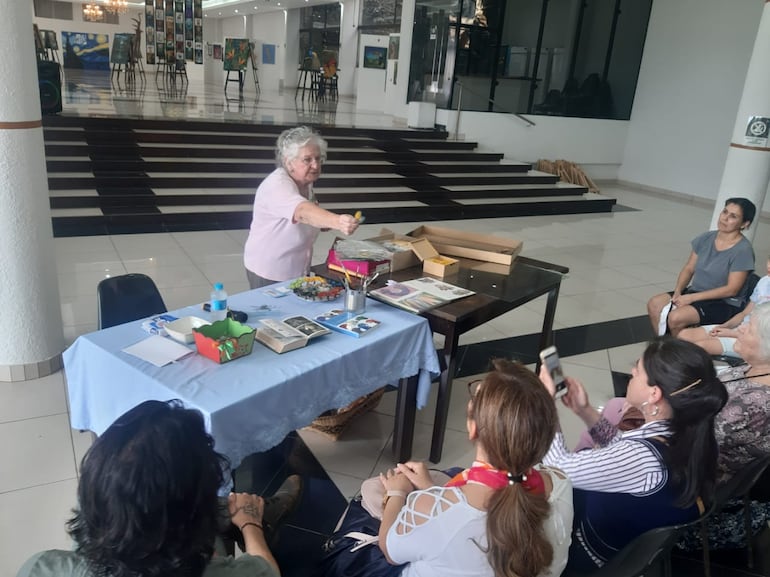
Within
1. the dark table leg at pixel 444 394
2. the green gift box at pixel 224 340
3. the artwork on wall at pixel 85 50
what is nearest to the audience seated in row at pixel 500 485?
the green gift box at pixel 224 340

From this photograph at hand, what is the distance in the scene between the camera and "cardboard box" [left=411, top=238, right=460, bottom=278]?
3.05 meters

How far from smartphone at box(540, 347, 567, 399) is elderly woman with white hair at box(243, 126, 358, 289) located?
4.13 ft

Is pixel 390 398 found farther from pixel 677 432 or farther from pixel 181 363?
pixel 677 432

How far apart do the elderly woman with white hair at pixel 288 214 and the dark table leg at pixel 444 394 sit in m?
0.76

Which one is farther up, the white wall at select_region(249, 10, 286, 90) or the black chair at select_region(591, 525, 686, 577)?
the white wall at select_region(249, 10, 286, 90)

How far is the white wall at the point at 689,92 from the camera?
A: 9.91 m

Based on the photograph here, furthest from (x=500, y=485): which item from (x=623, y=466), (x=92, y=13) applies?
(x=92, y=13)

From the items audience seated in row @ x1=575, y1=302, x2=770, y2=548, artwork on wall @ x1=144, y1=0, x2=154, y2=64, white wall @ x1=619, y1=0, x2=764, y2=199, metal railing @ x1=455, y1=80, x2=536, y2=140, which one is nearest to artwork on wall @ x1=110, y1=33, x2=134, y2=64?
artwork on wall @ x1=144, y1=0, x2=154, y2=64

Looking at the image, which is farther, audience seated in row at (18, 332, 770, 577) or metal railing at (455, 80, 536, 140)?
metal railing at (455, 80, 536, 140)

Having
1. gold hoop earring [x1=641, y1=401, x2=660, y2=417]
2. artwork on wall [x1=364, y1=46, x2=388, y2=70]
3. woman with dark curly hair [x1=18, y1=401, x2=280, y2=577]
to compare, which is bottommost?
gold hoop earring [x1=641, y1=401, x2=660, y2=417]

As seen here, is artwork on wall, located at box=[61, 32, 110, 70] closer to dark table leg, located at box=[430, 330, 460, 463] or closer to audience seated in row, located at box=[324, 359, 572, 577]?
dark table leg, located at box=[430, 330, 460, 463]

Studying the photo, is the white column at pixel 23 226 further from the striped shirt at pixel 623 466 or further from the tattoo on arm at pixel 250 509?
the striped shirt at pixel 623 466

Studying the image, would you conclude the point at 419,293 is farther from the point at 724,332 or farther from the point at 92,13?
the point at 92,13

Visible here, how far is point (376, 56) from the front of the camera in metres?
14.5
